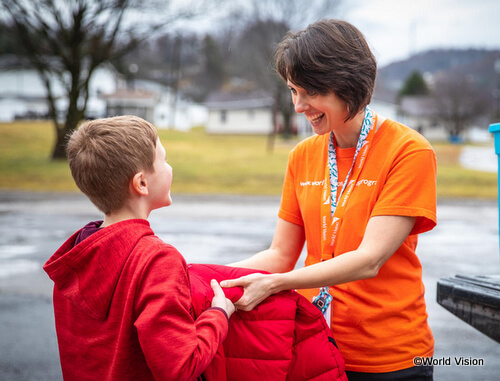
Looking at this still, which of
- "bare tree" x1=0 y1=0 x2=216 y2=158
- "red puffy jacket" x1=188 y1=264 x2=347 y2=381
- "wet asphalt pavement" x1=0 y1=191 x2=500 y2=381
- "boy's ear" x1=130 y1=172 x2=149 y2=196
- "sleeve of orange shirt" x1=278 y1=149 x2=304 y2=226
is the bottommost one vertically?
"wet asphalt pavement" x1=0 y1=191 x2=500 y2=381

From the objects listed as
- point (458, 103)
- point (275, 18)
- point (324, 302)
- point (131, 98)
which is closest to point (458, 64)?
point (458, 103)

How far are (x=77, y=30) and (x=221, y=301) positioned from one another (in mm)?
22178

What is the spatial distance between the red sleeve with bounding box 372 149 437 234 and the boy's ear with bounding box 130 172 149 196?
0.80 m

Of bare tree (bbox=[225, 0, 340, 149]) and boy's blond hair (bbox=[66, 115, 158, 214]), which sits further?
bare tree (bbox=[225, 0, 340, 149])

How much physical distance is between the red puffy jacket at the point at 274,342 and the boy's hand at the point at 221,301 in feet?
0.07

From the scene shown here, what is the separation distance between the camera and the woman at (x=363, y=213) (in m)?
1.88

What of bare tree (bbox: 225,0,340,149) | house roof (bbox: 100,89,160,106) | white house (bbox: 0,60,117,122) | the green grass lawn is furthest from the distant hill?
white house (bbox: 0,60,117,122)

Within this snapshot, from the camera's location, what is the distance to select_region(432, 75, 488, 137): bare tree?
57.5 meters

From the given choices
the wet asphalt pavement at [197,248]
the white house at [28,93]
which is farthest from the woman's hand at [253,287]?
the white house at [28,93]

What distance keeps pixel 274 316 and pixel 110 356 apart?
21.1 inches

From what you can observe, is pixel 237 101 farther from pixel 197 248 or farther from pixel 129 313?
pixel 129 313

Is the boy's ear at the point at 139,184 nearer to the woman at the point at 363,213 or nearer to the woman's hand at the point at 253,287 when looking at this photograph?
the woman's hand at the point at 253,287

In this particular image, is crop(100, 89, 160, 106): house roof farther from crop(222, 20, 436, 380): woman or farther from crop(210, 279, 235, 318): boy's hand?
crop(210, 279, 235, 318): boy's hand

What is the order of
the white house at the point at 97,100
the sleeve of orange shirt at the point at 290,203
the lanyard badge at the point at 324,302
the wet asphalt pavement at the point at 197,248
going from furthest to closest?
the white house at the point at 97,100 → the wet asphalt pavement at the point at 197,248 → the sleeve of orange shirt at the point at 290,203 → the lanyard badge at the point at 324,302
